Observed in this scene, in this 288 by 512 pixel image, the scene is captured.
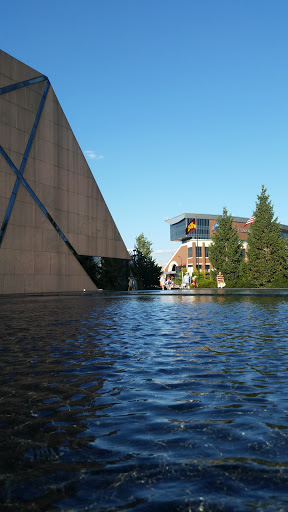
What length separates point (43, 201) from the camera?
32.9 meters

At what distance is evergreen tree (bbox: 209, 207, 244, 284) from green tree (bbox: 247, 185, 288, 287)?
10.1 ft

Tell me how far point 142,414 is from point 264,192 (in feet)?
179

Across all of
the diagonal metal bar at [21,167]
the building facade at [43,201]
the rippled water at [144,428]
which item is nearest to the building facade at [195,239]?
the building facade at [43,201]

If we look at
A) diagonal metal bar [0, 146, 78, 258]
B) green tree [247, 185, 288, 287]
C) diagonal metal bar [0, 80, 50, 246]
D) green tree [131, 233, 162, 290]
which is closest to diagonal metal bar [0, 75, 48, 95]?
diagonal metal bar [0, 80, 50, 246]

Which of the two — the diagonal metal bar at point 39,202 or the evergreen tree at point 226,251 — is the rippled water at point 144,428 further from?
the evergreen tree at point 226,251

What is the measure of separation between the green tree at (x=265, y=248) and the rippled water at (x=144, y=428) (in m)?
49.1

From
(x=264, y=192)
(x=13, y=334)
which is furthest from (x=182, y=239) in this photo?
(x=13, y=334)

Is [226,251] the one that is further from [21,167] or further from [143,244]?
[21,167]

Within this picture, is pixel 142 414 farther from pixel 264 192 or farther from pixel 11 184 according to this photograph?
pixel 264 192

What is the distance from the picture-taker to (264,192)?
5584 cm

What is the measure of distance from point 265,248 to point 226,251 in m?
5.28

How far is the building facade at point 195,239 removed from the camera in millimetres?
109812

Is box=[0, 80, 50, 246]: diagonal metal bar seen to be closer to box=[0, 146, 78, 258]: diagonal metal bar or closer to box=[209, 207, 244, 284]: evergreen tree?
box=[0, 146, 78, 258]: diagonal metal bar

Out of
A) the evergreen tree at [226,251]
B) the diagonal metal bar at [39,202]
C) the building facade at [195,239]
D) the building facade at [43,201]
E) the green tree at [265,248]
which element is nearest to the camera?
the diagonal metal bar at [39,202]
